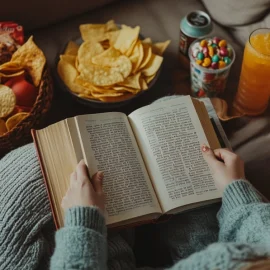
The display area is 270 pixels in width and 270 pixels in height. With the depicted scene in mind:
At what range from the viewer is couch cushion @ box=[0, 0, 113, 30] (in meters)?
1.13

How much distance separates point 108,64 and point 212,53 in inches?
9.9

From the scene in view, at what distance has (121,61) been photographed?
1.09 m

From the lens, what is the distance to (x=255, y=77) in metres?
1.03

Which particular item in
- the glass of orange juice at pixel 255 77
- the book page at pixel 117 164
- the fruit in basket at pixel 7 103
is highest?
the fruit in basket at pixel 7 103

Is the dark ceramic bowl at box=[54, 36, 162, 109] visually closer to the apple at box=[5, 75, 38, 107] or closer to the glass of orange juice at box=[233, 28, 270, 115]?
the apple at box=[5, 75, 38, 107]

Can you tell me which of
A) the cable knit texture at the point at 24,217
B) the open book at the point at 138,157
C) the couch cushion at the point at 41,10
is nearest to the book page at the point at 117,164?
the open book at the point at 138,157

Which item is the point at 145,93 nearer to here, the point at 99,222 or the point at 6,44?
the point at 6,44

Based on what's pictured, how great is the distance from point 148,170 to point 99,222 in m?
0.17

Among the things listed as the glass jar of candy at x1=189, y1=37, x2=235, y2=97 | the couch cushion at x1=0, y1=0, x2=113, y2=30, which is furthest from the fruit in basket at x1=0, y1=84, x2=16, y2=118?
the glass jar of candy at x1=189, y1=37, x2=235, y2=97

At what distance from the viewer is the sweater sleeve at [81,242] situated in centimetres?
67

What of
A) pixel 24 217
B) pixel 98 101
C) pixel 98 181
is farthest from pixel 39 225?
pixel 98 101

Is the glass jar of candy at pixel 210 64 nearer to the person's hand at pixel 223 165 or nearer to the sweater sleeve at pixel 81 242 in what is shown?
the person's hand at pixel 223 165

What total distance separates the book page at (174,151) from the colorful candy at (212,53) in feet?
0.62

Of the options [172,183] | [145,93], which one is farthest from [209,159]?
[145,93]
